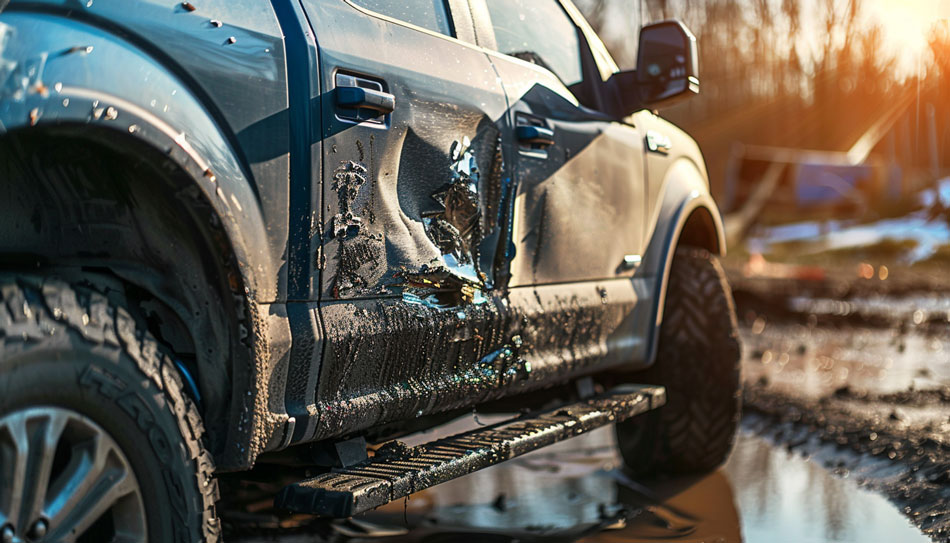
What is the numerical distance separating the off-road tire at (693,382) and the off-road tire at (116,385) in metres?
2.62

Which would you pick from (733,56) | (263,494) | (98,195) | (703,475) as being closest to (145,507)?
(98,195)

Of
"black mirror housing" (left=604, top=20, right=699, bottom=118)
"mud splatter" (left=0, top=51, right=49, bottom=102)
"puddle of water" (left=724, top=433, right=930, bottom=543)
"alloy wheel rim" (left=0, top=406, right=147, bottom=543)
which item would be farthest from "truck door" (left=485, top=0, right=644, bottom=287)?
"mud splatter" (left=0, top=51, right=49, bottom=102)

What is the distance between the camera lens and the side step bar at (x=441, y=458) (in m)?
2.15

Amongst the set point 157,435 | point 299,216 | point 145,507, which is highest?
point 299,216

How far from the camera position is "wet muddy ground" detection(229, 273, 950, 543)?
3.51 metres

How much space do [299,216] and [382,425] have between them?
2.40 feet

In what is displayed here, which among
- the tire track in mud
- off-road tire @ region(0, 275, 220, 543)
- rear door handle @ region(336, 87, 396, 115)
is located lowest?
the tire track in mud

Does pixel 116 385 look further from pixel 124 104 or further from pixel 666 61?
pixel 666 61

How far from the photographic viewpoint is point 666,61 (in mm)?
3717

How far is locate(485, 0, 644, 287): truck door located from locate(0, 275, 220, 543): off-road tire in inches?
52.9

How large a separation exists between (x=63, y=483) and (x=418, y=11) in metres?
1.66

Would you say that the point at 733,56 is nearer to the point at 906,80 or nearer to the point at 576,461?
the point at 906,80

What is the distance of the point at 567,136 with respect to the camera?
330 centimetres

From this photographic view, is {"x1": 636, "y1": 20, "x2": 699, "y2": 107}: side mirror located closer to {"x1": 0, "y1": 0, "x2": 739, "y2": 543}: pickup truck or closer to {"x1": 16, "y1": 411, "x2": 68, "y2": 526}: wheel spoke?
{"x1": 0, "y1": 0, "x2": 739, "y2": 543}: pickup truck
